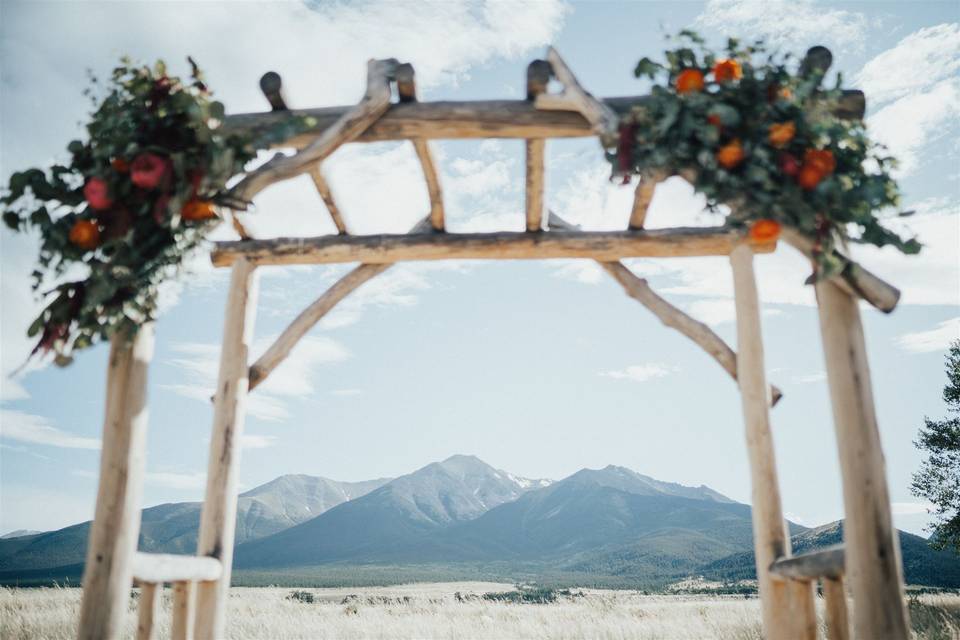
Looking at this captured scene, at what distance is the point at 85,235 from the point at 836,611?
4.07 meters

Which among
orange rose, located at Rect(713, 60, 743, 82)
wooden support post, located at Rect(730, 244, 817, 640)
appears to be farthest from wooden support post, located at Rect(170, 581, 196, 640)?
Answer: orange rose, located at Rect(713, 60, 743, 82)

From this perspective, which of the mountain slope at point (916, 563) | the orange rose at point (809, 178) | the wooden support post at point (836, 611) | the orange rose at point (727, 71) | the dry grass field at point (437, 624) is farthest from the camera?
the mountain slope at point (916, 563)

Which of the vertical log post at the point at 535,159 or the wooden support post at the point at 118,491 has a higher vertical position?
the vertical log post at the point at 535,159

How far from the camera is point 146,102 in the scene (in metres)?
3.16

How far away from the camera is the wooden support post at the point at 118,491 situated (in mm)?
2756

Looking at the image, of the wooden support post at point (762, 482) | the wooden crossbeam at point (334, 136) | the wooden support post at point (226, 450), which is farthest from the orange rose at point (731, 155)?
the wooden support post at point (226, 450)

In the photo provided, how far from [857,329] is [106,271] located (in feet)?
11.1

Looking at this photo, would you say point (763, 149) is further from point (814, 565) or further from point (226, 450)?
point (226, 450)

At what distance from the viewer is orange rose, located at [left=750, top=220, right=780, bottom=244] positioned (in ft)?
9.62

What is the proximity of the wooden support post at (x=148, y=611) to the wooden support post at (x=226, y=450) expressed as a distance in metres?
0.34

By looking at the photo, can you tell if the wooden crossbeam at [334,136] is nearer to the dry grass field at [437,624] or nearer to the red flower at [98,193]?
the red flower at [98,193]

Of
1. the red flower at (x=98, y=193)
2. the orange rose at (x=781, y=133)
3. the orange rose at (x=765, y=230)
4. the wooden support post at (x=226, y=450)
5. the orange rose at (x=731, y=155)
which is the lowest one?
the wooden support post at (x=226, y=450)

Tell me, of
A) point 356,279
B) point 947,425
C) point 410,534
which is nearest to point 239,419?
point 356,279

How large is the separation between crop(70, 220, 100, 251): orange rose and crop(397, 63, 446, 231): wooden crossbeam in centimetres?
171
